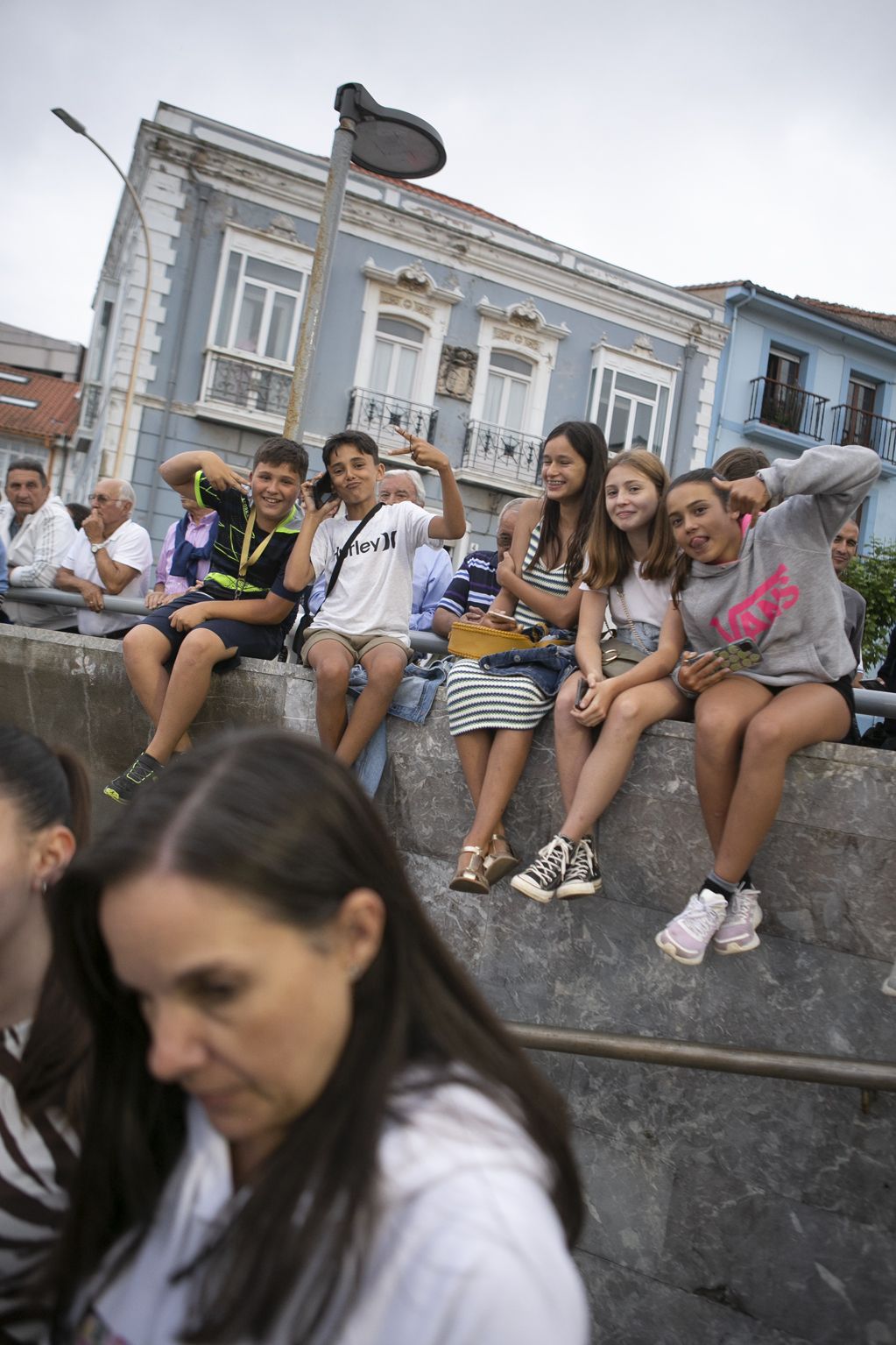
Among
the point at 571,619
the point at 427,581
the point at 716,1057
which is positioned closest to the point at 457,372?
the point at 427,581

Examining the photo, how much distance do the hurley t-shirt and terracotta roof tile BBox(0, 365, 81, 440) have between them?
2852cm

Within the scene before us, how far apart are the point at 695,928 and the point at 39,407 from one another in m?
34.7

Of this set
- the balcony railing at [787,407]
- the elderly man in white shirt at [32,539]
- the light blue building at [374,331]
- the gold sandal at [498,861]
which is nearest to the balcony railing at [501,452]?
the light blue building at [374,331]

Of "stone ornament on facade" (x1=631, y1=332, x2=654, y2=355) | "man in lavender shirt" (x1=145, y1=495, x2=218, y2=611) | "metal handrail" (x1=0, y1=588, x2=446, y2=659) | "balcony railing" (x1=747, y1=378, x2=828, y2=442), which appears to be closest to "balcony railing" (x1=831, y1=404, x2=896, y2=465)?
"balcony railing" (x1=747, y1=378, x2=828, y2=442)

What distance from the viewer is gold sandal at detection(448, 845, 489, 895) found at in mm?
3479

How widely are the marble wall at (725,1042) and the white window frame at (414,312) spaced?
1656 centimetres

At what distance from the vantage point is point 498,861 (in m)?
3.57

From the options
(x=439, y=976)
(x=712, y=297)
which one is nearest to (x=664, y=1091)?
(x=439, y=976)

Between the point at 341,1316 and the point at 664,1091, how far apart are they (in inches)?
95.2

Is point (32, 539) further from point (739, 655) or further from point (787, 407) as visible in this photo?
point (787, 407)

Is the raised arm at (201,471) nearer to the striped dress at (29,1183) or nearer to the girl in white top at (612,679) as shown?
the girl in white top at (612,679)

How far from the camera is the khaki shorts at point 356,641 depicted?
4312mm

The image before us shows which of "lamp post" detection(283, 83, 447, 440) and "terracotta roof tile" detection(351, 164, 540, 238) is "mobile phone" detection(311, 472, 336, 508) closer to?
"lamp post" detection(283, 83, 447, 440)

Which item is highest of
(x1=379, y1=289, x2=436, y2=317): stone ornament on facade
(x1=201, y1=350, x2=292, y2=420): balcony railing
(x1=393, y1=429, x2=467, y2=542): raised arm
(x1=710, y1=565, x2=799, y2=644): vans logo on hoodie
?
(x1=379, y1=289, x2=436, y2=317): stone ornament on facade
